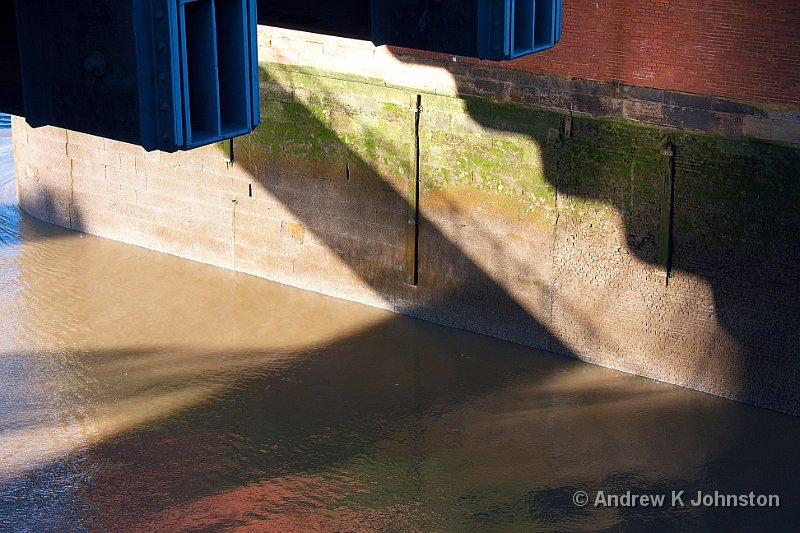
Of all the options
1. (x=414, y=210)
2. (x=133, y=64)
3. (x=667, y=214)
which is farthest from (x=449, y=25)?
(x=414, y=210)

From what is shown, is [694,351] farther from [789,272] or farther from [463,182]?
[463,182]

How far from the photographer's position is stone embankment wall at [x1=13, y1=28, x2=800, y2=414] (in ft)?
38.4

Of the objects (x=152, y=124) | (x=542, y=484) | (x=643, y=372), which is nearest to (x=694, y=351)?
(x=643, y=372)

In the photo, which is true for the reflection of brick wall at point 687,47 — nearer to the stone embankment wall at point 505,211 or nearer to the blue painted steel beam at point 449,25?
the stone embankment wall at point 505,211

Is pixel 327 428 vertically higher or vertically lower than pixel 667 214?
lower

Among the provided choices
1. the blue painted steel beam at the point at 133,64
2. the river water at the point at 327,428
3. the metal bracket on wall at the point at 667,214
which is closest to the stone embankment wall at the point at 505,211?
the metal bracket on wall at the point at 667,214

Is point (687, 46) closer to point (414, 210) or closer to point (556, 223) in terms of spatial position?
point (556, 223)

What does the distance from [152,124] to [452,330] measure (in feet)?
25.8

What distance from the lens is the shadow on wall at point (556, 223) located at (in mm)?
11641

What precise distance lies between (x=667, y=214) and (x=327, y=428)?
4.23m

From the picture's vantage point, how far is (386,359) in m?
13.4

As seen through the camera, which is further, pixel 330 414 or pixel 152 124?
pixel 330 414

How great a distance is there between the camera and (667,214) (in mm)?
12047

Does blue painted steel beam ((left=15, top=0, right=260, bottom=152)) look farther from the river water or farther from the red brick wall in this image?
the red brick wall
